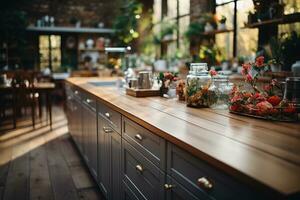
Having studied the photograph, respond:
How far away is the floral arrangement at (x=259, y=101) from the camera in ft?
5.22

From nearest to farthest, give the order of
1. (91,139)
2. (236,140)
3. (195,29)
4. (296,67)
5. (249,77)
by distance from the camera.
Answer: (236,140)
(249,77)
(91,139)
(296,67)
(195,29)

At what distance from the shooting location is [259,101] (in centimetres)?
171

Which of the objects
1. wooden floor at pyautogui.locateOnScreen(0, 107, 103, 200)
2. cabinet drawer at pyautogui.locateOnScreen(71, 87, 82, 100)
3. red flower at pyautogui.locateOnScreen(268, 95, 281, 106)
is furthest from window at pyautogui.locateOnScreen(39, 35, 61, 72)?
red flower at pyautogui.locateOnScreen(268, 95, 281, 106)

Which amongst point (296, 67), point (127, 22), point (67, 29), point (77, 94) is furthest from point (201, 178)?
point (67, 29)

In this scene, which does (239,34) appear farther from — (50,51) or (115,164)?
(50,51)

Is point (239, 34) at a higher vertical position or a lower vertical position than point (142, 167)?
higher

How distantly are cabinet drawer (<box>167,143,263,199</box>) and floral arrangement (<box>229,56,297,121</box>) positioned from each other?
56 cm

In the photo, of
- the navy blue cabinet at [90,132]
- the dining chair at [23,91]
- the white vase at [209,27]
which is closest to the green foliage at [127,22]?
the white vase at [209,27]

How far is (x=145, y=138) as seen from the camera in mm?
1640

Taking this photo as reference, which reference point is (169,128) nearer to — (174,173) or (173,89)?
(174,173)

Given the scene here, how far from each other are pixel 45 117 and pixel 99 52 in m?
3.99

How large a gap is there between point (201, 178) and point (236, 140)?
0.21 metres

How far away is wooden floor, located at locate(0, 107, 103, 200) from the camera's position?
2.88 m

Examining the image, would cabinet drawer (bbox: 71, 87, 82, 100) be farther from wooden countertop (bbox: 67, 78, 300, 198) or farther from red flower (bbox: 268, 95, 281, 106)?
red flower (bbox: 268, 95, 281, 106)
